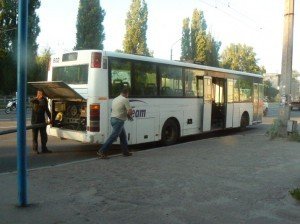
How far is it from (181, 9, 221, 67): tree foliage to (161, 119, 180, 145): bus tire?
153 ft

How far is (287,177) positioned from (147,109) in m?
5.31

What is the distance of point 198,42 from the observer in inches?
2388

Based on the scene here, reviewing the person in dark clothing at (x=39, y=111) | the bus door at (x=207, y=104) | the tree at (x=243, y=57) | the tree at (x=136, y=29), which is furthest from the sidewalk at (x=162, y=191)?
the tree at (x=243, y=57)

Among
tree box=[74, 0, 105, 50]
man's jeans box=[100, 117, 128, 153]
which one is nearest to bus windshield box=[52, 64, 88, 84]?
man's jeans box=[100, 117, 128, 153]

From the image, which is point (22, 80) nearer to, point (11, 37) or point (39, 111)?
point (39, 111)

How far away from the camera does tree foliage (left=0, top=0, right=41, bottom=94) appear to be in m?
39.8

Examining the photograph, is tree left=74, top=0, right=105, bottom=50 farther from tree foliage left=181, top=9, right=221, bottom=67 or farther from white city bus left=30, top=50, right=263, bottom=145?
white city bus left=30, top=50, right=263, bottom=145

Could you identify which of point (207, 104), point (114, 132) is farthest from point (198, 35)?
point (114, 132)

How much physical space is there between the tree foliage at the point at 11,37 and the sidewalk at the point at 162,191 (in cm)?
3220

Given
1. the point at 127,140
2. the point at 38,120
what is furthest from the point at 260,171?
the point at 38,120

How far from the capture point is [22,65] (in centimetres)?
584

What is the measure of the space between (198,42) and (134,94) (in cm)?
4980

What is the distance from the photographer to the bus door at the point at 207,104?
15719mm

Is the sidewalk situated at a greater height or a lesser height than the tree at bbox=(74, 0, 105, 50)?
lesser
